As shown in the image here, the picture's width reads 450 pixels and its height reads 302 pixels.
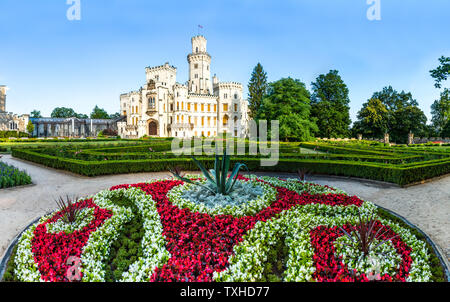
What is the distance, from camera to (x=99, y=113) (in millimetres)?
76000

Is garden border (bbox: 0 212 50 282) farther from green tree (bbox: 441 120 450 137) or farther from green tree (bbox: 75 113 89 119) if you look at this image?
green tree (bbox: 75 113 89 119)

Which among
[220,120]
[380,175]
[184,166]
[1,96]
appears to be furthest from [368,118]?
[1,96]

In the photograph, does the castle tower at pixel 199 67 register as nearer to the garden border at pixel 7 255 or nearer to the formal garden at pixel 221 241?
the formal garden at pixel 221 241

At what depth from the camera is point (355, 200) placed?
5527 millimetres

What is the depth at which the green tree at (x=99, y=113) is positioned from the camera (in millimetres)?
74531

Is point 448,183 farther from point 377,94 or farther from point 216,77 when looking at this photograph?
point 216,77

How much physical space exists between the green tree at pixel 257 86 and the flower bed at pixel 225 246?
41.0 metres

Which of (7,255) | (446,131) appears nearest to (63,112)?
(7,255)

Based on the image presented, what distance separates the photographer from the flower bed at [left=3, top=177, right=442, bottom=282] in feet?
10.2

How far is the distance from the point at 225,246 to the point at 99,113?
83.6 metres

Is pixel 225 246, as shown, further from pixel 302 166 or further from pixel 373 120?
pixel 373 120

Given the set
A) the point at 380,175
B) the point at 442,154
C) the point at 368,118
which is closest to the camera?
the point at 380,175

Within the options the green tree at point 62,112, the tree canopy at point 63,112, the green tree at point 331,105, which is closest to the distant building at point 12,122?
the tree canopy at point 63,112
